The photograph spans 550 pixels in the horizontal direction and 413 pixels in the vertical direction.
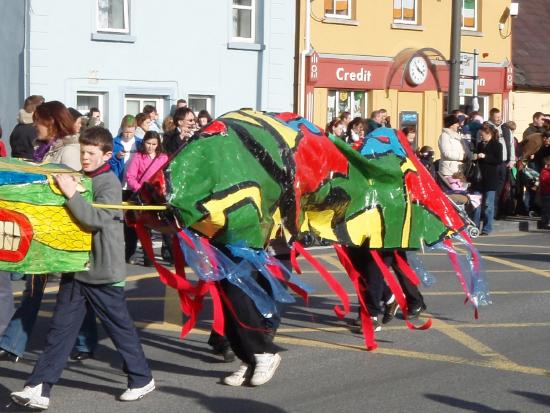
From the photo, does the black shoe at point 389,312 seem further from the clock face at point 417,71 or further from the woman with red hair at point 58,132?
the clock face at point 417,71

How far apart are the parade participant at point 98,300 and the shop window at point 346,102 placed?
19.5m

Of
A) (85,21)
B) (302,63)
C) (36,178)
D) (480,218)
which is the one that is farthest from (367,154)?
(302,63)

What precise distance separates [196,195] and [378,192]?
1.86m

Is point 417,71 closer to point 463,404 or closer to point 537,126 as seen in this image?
point 537,126

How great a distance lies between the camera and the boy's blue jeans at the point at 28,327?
8.25m

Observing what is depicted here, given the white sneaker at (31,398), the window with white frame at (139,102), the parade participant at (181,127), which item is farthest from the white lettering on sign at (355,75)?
the white sneaker at (31,398)

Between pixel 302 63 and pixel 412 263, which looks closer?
pixel 412 263

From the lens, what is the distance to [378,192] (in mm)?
8461

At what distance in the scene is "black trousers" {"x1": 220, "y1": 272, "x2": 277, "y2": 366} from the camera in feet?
24.5

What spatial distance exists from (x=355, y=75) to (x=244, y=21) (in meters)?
3.38

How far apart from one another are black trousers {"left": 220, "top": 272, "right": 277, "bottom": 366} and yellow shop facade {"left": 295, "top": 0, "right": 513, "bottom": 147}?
719 inches

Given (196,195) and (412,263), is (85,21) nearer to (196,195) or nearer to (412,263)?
(412,263)

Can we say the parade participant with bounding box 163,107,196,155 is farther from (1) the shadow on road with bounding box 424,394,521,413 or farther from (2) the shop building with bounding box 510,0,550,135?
(2) the shop building with bounding box 510,0,550,135

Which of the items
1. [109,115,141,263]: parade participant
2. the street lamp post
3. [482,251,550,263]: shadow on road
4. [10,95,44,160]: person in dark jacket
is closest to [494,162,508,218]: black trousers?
the street lamp post
